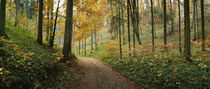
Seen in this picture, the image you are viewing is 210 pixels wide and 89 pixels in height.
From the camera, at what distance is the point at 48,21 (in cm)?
1226

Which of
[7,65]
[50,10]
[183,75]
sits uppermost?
[50,10]

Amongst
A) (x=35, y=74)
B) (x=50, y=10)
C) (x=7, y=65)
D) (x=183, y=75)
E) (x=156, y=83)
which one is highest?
(x=50, y=10)

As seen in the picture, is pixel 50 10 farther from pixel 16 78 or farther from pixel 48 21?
pixel 16 78

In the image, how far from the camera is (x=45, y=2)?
11414mm

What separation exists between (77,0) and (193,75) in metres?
11.3

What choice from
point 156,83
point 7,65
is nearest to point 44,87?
point 7,65

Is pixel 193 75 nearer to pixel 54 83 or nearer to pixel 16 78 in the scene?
pixel 54 83

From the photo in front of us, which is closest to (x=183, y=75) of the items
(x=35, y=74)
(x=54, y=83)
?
(x=54, y=83)

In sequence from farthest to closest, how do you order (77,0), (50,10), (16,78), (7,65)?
(50,10), (77,0), (7,65), (16,78)

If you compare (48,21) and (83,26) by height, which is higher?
(48,21)

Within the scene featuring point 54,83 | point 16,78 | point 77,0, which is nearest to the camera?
point 16,78

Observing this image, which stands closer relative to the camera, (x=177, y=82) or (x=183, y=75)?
(x=177, y=82)

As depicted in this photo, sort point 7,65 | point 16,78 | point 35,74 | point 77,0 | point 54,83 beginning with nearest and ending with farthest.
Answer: point 16,78 < point 7,65 < point 35,74 < point 54,83 < point 77,0

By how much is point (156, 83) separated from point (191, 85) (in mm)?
1462
